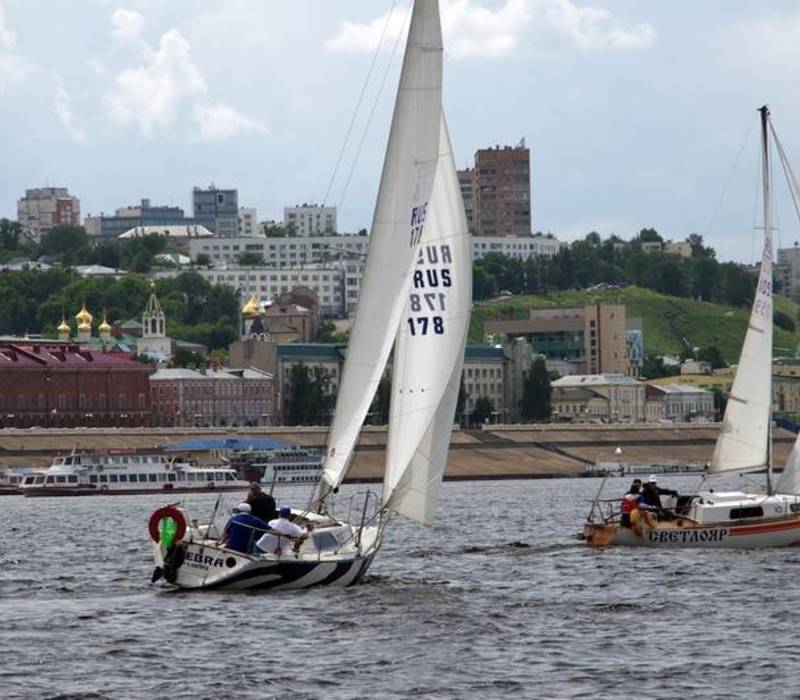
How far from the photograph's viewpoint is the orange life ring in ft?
120

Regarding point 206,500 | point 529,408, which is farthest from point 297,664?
point 529,408

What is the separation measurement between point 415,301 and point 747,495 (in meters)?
13.7

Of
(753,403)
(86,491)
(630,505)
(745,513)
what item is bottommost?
(86,491)

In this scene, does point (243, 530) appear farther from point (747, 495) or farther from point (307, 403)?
point (307, 403)

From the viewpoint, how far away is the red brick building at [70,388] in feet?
545

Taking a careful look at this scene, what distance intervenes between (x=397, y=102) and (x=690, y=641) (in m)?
8.08

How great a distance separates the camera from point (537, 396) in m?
188

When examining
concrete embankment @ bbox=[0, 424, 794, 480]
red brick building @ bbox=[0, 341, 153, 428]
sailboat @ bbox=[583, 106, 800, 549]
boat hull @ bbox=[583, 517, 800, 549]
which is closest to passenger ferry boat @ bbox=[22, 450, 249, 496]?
concrete embankment @ bbox=[0, 424, 794, 480]

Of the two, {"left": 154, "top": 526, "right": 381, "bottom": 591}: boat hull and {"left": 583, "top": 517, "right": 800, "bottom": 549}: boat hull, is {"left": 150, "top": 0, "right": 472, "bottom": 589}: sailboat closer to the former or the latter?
{"left": 154, "top": 526, "right": 381, "bottom": 591}: boat hull

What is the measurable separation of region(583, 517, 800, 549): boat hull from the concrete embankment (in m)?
84.7

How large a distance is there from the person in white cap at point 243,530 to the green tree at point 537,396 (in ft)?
490

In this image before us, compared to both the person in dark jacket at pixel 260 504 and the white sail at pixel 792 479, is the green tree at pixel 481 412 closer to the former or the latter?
the white sail at pixel 792 479

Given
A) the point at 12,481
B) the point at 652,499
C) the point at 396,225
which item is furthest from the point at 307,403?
the point at 396,225

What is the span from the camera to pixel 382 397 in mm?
154875
